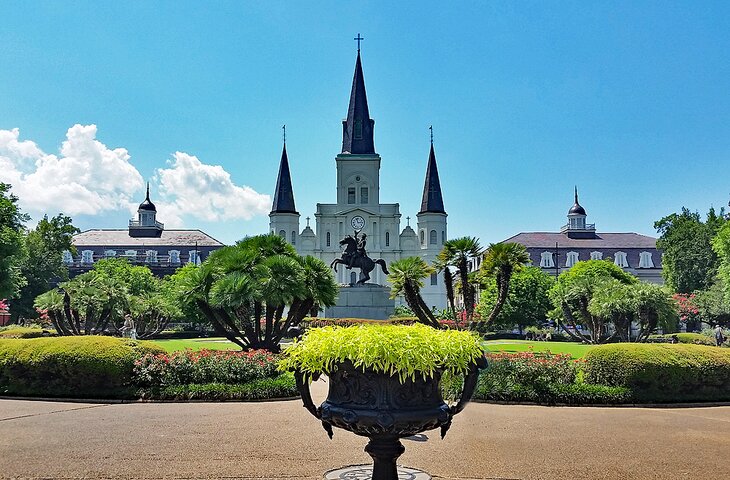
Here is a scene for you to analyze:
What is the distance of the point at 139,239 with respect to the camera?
92875mm

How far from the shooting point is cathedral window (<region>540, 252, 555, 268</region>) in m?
86.7

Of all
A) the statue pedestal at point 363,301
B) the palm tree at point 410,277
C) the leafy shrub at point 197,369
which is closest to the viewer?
the leafy shrub at point 197,369

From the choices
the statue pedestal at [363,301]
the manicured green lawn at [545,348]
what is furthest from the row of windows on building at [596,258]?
the manicured green lawn at [545,348]

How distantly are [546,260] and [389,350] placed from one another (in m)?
86.2

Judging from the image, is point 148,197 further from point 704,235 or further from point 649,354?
point 649,354

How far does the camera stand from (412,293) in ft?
73.5

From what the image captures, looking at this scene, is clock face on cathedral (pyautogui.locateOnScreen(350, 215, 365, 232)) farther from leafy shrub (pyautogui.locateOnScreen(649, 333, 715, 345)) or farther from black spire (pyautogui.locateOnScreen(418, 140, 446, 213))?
leafy shrub (pyautogui.locateOnScreen(649, 333, 715, 345))

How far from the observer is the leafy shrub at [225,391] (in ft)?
43.5

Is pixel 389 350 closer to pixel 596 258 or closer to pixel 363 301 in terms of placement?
pixel 363 301

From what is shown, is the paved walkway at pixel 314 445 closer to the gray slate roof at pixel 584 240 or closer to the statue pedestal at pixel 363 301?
the statue pedestal at pixel 363 301

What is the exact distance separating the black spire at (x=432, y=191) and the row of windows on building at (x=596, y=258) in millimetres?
18068

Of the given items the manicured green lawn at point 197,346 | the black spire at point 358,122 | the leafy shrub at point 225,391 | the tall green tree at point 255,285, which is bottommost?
the leafy shrub at point 225,391

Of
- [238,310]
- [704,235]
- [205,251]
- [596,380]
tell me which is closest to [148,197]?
[205,251]

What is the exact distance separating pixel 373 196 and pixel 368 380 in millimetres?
75433
